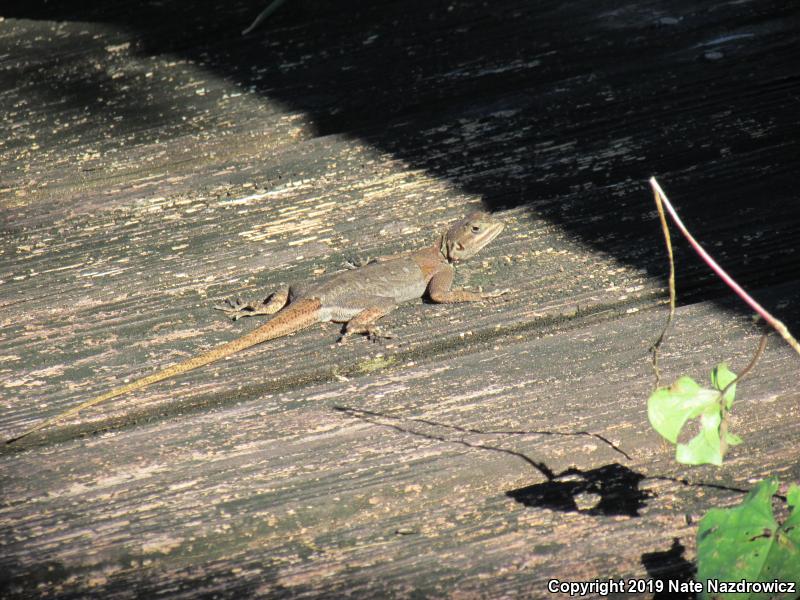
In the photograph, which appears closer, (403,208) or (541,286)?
(541,286)

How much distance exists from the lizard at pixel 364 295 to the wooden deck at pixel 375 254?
1.8 inches

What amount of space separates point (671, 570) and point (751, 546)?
0.45ft

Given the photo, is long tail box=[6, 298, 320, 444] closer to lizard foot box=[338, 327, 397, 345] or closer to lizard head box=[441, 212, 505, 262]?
lizard foot box=[338, 327, 397, 345]

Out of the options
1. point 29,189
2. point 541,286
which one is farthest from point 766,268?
point 29,189

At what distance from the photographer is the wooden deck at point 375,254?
1.48 meters

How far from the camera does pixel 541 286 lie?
2.23 metres

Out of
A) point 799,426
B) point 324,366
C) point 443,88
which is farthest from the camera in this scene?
point 443,88

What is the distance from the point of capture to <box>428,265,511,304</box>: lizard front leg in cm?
223

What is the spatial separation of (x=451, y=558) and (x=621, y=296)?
93cm

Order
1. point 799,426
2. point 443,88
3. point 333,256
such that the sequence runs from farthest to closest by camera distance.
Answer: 1. point 443,88
2. point 333,256
3. point 799,426

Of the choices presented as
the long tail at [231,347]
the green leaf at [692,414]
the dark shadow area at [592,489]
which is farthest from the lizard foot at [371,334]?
the green leaf at [692,414]

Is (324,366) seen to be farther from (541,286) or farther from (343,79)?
(343,79)

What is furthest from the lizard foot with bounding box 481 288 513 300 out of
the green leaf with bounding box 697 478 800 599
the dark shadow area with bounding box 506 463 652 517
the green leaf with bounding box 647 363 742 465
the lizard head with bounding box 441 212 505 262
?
the green leaf with bounding box 697 478 800 599

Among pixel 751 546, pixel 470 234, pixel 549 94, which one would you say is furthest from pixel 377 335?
pixel 549 94
